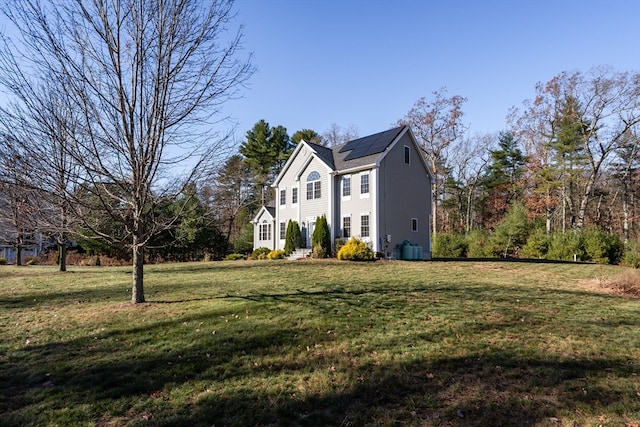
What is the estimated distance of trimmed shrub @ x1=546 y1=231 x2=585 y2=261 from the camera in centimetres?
1984

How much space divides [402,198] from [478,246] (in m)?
9.10

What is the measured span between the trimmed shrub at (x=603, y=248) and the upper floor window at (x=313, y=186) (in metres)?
15.6

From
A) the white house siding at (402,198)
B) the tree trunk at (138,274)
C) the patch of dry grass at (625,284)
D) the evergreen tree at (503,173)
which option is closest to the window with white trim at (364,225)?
the white house siding at (402,198)

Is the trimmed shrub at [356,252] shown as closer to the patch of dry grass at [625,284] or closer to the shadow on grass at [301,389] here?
the patch of dry grass at [625,284]

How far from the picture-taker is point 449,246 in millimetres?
25984

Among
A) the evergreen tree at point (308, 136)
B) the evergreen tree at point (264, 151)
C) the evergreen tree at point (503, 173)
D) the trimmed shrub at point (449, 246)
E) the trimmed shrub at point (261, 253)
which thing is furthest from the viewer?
the evergreen tree at point (264, 151)

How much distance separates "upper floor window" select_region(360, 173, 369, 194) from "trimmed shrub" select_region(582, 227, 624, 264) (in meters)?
12.7

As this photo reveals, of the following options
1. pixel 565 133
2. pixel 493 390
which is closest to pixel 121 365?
pixel 493 390

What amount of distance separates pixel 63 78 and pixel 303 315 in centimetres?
662

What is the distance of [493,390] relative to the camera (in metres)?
4.08

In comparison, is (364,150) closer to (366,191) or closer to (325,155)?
(366,191)

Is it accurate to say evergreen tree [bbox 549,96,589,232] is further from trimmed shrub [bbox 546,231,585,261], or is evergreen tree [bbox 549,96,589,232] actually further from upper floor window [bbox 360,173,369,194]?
upper floor window [bbox 360,173,369,194]

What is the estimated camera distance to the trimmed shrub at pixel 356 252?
689 inches

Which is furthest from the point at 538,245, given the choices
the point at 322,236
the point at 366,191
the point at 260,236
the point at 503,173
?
the point at 260,236
